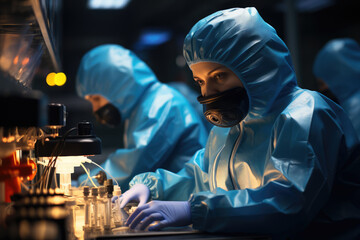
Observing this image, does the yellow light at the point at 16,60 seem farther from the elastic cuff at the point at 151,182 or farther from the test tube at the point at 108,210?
the elastic cuff at the point at 151,182

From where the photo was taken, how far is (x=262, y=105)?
143 cm

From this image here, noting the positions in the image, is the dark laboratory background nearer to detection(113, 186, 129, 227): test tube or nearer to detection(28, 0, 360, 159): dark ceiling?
detection(28, 0, 360, 159): dark ceiling

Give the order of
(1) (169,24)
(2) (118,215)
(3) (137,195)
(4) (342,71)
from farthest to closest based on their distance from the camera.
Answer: (1) (169,24) → (4) (342,71) → (3) (137,195) → (2) (118,215)

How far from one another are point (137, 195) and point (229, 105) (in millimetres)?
550

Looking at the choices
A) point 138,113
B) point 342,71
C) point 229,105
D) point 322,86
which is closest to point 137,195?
point 229,105

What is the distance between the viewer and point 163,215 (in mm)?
1318

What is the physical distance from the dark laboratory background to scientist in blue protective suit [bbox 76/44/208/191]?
1.48 meters

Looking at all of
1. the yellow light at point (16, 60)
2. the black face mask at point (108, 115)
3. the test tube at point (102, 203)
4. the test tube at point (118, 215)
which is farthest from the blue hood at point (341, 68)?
the yellow light at point (16, 60)

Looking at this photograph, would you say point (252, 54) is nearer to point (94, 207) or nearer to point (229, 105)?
point (229, 105)

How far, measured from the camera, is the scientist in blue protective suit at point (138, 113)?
2.43 m

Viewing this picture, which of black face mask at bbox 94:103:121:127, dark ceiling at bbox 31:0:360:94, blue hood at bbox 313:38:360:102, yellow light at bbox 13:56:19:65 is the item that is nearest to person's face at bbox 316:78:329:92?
blue hood at bbox 313:38:360:102

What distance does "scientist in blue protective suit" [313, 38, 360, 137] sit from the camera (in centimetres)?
408

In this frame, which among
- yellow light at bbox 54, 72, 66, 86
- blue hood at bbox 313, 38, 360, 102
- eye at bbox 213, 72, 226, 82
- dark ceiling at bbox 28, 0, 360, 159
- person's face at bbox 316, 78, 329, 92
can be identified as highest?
dark ceiling at bbox 28, 0, 360, 159

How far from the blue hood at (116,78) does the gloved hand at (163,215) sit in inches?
57.2
